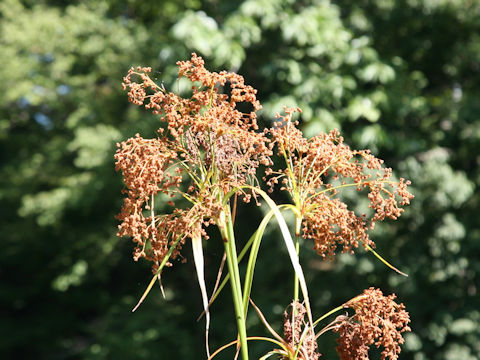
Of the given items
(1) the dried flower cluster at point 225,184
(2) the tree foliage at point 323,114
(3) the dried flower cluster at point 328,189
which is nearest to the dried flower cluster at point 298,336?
(1) the dried flower cluster at point 225,184

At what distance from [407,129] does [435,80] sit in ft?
3.28

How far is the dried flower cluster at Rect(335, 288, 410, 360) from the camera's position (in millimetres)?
985

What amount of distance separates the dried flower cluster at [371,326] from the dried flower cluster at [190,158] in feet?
0.95

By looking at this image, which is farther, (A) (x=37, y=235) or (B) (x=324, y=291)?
(A) (x=37, y=235)

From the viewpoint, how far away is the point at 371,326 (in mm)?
984

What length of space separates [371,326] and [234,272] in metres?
0.27

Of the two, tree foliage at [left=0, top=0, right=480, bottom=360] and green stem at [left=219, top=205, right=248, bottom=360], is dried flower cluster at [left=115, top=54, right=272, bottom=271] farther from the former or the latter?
tree foliage at [left=0, top=0, right=480, bottom=360]

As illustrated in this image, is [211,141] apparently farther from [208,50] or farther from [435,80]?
[435,80]

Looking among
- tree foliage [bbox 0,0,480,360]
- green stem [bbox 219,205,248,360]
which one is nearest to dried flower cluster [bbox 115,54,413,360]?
green stem [bbox 219,205,248,360]

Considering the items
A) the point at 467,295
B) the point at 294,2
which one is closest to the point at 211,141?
the point at 294,2

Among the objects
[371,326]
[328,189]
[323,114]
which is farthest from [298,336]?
[323,114]

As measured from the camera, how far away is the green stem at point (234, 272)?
921 millimetres

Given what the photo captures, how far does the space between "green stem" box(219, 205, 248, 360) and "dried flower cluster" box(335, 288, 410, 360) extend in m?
0.19

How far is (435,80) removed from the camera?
5.36m
